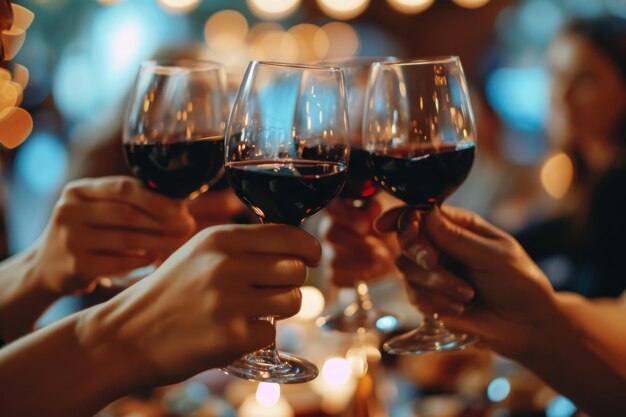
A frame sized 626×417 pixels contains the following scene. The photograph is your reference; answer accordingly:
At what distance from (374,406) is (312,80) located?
27.4 inches

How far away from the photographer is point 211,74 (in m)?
1.39

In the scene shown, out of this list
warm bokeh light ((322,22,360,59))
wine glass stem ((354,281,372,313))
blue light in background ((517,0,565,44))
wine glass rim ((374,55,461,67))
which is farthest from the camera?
warm bokeh light ((322,22,360,59))

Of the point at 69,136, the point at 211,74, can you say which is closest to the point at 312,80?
the point at 211,74

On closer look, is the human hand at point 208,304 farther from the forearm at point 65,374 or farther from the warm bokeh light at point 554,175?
the warm bokeh light at point 554,175

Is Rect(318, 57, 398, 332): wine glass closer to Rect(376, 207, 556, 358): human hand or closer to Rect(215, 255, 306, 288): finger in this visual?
Rect(376, 207, 556, 358): human hand

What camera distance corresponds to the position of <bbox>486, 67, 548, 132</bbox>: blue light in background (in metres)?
9.07

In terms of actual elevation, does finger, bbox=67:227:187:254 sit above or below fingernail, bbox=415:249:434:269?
above

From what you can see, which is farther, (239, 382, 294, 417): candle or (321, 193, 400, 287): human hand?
(321, 193, 400, 287): human hand

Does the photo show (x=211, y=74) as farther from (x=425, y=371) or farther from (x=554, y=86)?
(x=554, y=86)

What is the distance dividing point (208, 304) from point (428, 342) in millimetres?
540

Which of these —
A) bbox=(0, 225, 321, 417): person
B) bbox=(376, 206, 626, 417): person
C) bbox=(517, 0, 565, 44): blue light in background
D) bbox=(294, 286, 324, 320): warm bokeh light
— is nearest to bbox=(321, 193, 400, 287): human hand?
bbox=(376, 206, 626, 417): person

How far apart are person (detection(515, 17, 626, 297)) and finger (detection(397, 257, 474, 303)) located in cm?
188

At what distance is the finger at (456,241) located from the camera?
122 cm

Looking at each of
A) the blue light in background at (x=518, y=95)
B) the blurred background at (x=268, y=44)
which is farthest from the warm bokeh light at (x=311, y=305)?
the blue light in background at (x=518, y=95)
